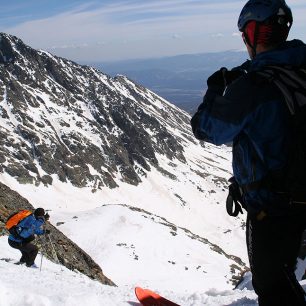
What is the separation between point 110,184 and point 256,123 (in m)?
145

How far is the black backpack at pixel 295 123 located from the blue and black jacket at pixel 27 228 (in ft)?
39.6

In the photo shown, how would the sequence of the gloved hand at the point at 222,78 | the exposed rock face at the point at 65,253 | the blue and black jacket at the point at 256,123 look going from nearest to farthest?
the blue and black jacket at the point at 256,123, the gloved hand at the point at 222,78, the exposed rock face at the point at 65,253

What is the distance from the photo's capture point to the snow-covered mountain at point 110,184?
60.7 meters

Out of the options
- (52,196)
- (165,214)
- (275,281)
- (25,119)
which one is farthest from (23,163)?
(275,281)

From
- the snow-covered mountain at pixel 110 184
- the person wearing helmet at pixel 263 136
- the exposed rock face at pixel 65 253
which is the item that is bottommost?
the snow-covered mountain at pixel 110 184

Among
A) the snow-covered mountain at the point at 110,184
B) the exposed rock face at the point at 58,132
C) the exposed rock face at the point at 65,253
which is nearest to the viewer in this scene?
the exposed rock face at the point at 65,253

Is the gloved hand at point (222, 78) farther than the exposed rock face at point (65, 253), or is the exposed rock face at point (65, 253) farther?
the exposed rock face at point (65, 253)

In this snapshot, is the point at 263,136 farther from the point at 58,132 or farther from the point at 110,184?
the point at 58,132

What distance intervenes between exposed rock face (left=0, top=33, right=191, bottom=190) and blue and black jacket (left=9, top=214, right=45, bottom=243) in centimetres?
11384

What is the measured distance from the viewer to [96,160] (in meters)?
154

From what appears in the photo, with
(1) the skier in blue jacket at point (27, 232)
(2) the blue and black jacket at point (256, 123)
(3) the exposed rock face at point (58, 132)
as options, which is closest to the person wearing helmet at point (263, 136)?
(2) the blue and black jacket at point (256, 123)

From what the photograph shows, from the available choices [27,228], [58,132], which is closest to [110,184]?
[58,132]

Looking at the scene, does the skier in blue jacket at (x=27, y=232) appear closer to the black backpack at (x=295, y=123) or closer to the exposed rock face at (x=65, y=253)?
the exposed rock face at (x=65, y=253)

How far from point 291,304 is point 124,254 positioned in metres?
55.3
